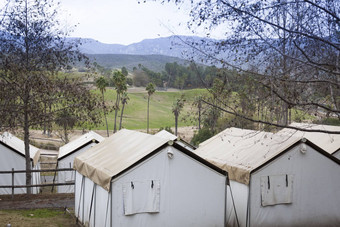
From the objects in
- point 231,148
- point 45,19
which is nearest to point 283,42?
point 231,148

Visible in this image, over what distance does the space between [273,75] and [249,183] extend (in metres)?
3.33

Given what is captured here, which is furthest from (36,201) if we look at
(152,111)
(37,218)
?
(152,111)

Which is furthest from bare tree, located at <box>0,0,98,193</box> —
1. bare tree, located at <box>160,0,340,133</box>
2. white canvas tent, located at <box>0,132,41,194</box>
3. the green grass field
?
the green grass field

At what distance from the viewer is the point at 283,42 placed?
32.4 ft

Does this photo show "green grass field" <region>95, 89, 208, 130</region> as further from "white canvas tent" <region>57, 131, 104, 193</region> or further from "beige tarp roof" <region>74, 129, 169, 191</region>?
"beige tarp roof" <region>74, 129, 169, 191</region>

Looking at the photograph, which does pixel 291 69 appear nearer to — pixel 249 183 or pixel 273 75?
pixel 273 75

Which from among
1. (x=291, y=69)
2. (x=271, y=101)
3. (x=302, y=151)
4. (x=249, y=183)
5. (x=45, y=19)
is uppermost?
(x=45, y=19)

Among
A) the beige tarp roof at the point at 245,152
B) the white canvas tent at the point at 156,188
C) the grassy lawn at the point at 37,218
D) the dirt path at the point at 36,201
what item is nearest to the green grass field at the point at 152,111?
the dirt path at the point at 36,201

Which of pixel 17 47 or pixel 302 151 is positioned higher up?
pixel 17 47

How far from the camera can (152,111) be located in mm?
105438

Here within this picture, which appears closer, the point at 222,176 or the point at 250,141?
the point at 222,176

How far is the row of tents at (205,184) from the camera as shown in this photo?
10.6 m

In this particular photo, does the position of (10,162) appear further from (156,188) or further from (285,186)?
(285,186)

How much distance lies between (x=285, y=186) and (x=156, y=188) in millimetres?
3863
